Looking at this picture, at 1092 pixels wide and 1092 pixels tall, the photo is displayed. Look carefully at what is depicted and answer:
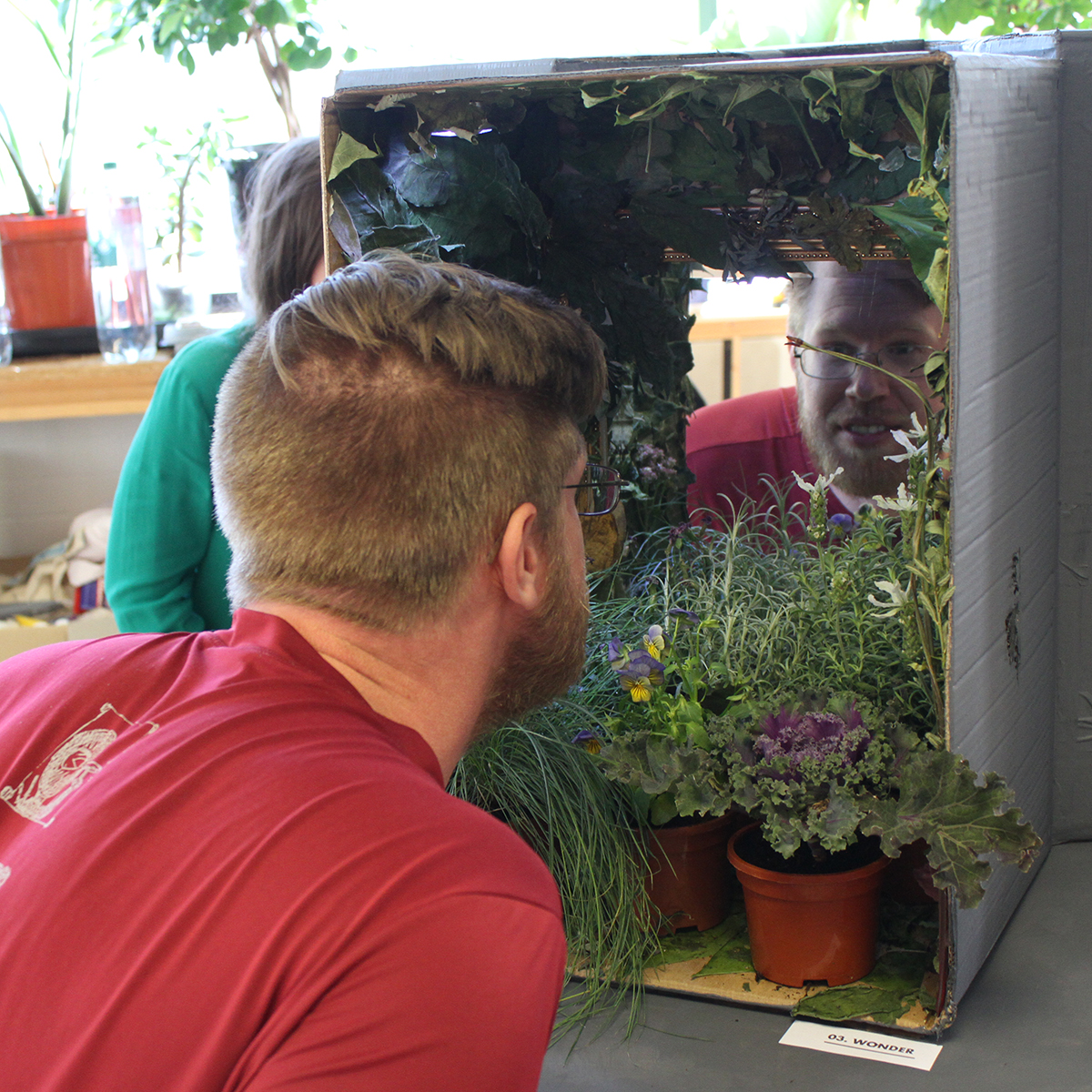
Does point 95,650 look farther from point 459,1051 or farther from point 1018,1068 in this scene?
point 1018,1068

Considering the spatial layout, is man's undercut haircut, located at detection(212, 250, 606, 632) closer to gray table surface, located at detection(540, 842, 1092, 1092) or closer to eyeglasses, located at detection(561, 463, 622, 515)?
gray table surface, located at detection(540, 842, 1092, 1092)

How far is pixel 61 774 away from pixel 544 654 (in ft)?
1.27

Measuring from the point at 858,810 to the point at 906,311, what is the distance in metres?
0.70

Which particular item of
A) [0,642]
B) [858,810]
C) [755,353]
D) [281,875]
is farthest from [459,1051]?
[755,353]

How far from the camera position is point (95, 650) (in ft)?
2.86

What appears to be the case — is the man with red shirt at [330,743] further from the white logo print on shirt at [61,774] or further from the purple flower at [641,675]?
the purple flower at [641,675]

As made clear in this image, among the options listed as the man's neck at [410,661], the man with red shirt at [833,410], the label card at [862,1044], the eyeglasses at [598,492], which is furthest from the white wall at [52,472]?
the label card at [862,1044]

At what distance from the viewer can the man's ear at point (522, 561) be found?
0.86m

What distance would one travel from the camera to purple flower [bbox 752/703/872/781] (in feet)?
3.53

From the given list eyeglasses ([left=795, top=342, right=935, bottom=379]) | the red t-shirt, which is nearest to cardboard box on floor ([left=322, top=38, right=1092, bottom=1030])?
eyeglasses ([left=795, top=342, right=935, bottom=379])

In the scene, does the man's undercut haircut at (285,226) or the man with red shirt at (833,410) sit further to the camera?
the man's undercut haircut at (285,226)

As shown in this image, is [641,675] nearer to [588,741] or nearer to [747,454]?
[588,741]

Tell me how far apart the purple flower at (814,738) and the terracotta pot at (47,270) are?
1884 millimetres

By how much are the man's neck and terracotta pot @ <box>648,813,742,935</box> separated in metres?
0.41
